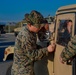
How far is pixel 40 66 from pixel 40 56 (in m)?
0.44

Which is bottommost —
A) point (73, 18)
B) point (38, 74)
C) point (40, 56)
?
point (38, 74)

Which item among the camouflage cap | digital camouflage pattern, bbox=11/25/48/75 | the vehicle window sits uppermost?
the camouflage cap

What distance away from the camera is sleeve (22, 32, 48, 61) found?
4.64m

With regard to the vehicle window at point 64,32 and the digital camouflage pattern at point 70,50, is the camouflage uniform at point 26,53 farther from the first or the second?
the digital camouflage pattern at point 70,50

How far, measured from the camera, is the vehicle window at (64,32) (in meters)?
4.52

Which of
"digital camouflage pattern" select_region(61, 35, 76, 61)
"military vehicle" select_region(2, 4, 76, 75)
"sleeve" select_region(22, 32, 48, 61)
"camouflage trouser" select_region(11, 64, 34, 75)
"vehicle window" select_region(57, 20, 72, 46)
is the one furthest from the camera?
"camouflage trouser" select_region(11, 64, 34, 75)

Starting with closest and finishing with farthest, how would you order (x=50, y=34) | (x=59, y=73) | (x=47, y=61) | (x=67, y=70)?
1. (x=67, y=70)
2. (x=59, y=73)
3. (x=47, y=61)
4. (x=50, y=34)

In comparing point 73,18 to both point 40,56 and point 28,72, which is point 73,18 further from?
point 28,72

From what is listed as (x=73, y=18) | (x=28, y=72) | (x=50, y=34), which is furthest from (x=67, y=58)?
(x=50, y=34)

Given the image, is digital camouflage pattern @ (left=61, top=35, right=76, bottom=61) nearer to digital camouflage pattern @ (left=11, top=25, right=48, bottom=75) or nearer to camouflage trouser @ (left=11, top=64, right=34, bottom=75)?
digital camouflage pattern @ (left=11, top=25, right=48, bottom=75)

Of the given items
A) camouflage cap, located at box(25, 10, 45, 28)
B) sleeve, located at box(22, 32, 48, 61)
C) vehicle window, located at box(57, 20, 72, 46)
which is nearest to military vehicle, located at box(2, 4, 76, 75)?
vehicle window, located at box(57, 20, 72, 46)

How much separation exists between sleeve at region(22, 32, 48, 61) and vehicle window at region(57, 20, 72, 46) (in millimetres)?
295

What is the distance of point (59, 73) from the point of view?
4.62 meters

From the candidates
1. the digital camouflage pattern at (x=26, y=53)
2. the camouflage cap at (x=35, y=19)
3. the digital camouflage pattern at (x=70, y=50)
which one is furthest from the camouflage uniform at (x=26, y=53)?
the digital camouflage pattern at (x=70, y=50)
